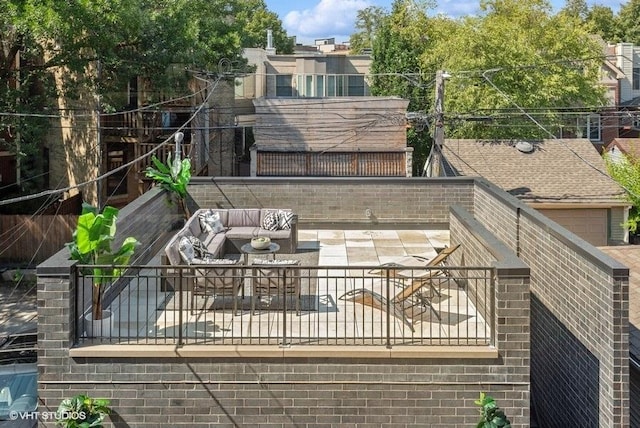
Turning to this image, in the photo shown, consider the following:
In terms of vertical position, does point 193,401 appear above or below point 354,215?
below

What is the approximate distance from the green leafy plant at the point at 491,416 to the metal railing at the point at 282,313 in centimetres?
73

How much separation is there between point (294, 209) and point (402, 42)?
24.0 meters

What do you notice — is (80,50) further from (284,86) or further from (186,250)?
(284,86)

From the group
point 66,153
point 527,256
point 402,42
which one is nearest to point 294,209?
point 527,256

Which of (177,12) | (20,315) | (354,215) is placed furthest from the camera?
(177,12)

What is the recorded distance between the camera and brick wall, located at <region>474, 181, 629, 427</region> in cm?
621

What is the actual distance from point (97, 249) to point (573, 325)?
5353mm

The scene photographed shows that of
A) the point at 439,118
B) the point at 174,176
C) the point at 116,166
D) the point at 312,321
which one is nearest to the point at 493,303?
the point at 312,321

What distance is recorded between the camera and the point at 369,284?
31.5 ft

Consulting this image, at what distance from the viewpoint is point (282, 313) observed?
7.71 meters

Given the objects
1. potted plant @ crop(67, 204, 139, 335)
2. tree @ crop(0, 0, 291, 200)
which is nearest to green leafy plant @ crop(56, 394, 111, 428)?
potted plant @ crop(67, 204, 139, 335)

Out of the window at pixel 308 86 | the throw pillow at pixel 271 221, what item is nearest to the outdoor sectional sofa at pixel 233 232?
the throw pillow at pixel 271 221

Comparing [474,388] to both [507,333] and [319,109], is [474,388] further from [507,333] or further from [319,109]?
[319,109]

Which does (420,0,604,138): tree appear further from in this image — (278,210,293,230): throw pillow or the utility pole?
(278,210,293,230): throw pillow
